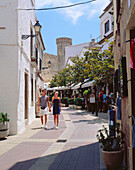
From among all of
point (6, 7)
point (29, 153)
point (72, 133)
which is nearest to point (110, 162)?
point (29, 153)

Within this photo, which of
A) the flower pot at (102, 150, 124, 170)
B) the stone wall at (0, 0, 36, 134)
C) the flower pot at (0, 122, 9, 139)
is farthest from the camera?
the stone wall at (0, 0, 36, 134)

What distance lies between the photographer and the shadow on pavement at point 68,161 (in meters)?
4.95

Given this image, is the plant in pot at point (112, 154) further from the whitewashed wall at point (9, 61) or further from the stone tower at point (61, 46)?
the stone tower at point (61, 46)

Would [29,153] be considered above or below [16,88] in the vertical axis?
below

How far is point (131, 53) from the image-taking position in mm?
3629

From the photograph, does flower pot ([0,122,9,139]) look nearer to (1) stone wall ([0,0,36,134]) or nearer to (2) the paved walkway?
(2) the paved walkway

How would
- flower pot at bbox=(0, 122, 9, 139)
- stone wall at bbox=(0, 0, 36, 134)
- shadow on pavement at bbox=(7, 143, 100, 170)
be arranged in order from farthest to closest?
stone wall at bbox=(0, 0, 36, 134)
flower pot at bbox=(0, 122, 9, 139)
shadow on pavement at bbox=(7, 143, 100, 170)

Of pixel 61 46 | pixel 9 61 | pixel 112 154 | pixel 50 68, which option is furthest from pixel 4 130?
pixel 61 46

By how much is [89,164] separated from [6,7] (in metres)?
6.82

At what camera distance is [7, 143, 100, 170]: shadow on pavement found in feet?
16.2

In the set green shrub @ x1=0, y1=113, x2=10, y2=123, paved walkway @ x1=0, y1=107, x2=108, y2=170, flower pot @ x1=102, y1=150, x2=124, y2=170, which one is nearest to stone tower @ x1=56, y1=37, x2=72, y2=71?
green shrub @ x1=0, y1=113, x2=10, y2=123

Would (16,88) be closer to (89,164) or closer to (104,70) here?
(89,164)

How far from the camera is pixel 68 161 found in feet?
17.6

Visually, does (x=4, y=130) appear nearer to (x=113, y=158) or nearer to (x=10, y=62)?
(x=10, y=62)
